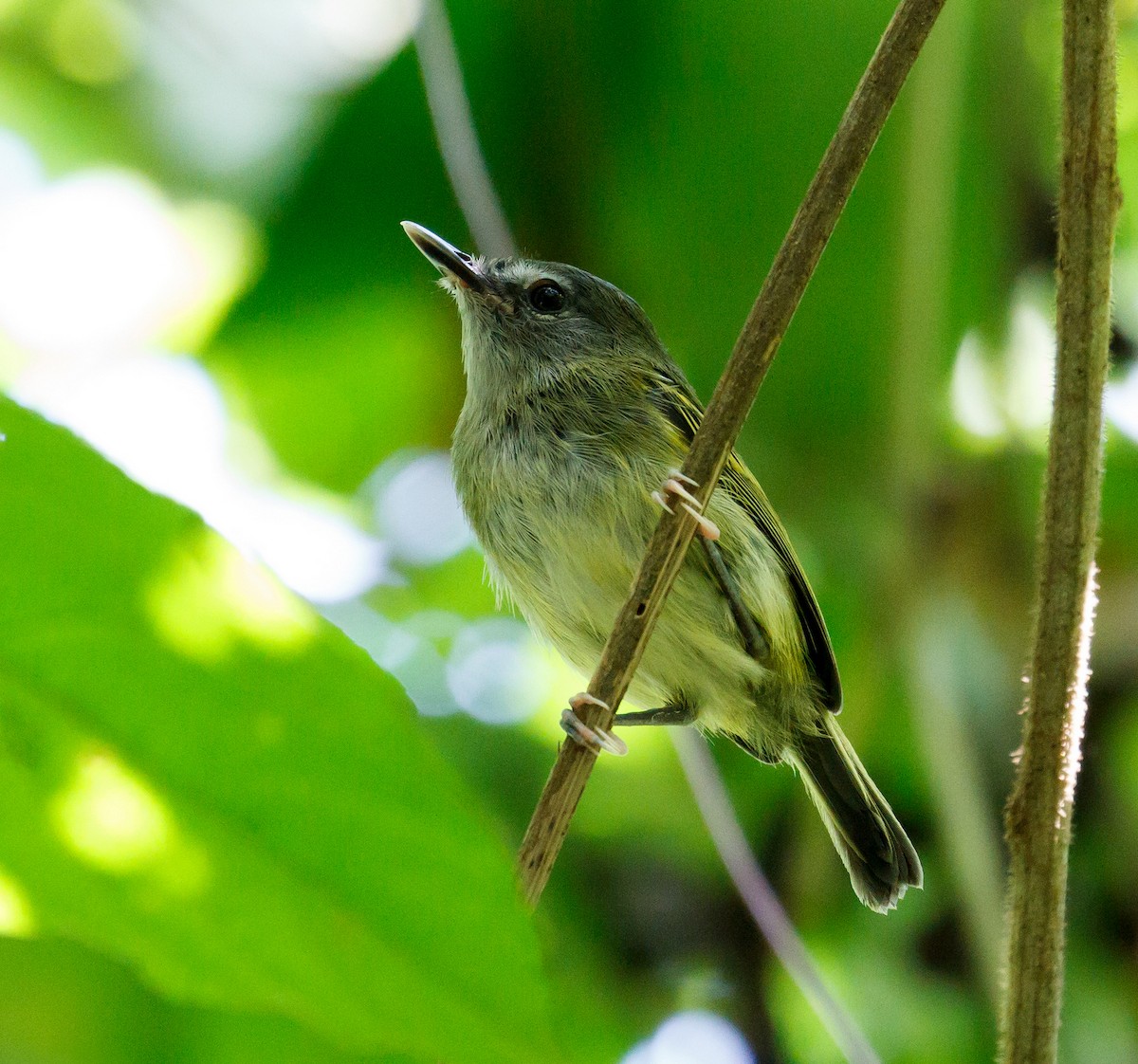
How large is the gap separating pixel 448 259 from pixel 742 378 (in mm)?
2063

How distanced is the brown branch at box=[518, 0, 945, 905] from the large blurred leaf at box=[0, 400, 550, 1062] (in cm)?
67

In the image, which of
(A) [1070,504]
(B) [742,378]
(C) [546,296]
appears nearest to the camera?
(A) [1070,504]

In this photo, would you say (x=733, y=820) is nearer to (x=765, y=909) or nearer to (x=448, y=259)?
(x=765, y=909)

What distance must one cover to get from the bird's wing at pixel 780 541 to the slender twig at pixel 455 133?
57cm

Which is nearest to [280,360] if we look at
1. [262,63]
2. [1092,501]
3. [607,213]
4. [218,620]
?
[262,63]

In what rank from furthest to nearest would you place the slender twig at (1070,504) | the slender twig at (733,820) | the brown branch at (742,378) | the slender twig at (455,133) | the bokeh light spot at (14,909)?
the slender twig at (455,133) < the slender twig at (733,820) < the brown branch at (742,378) < the slender twig at (1070,504) < the bokeh light spot at (14,909)

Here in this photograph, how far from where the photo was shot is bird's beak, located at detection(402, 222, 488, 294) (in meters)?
3.33

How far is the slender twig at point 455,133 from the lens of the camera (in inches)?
117

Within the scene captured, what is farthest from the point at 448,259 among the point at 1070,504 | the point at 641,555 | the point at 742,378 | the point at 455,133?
the point at 1070,504

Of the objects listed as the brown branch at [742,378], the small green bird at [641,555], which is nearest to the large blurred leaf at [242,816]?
the brown branch at [742,378]

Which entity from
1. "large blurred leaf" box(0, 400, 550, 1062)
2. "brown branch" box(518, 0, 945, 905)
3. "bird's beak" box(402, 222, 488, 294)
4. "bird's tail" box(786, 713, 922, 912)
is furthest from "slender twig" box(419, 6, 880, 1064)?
"large blurred leaf" box(0, 400, 550, 1062)

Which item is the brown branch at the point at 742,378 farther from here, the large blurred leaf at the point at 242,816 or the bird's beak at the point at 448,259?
the bird's beak at the point at 448,259

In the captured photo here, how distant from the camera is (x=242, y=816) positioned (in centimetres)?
56

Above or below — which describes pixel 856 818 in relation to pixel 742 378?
below
